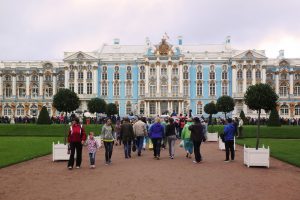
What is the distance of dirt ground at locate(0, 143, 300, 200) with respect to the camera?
1028 centimetres

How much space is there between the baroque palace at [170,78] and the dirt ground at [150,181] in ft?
176

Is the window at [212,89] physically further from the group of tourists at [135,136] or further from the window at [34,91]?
the group of tourists at [135,136]

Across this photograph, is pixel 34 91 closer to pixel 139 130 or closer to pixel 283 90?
pixel 283 90

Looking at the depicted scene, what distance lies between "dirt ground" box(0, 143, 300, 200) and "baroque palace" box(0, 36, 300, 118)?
176 feet

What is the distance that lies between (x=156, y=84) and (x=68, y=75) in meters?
15.0

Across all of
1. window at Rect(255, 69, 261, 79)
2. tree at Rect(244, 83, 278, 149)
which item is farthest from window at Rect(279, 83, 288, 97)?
tree at Rect(244, 83, 278, 149)

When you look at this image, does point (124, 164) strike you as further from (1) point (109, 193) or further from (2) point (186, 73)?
(2) point (186, 73)

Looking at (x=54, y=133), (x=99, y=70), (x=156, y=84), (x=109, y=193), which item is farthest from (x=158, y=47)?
(x=109, y=193)

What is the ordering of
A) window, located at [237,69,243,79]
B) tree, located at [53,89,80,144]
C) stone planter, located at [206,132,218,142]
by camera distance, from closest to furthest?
stone planter, located at [206,132,218,142], tree, located at [53,89,80,144], window, located at [237,69,243,79]

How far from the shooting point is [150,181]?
12.2 m

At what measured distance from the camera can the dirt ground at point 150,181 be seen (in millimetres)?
10281

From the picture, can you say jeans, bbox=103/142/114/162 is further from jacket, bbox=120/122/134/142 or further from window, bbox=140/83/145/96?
window, bbox=140/83/145/96

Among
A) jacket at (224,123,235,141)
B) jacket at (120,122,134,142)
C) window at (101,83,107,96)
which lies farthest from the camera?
window at (101,83,107,96)

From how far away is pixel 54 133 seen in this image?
1458 inches
